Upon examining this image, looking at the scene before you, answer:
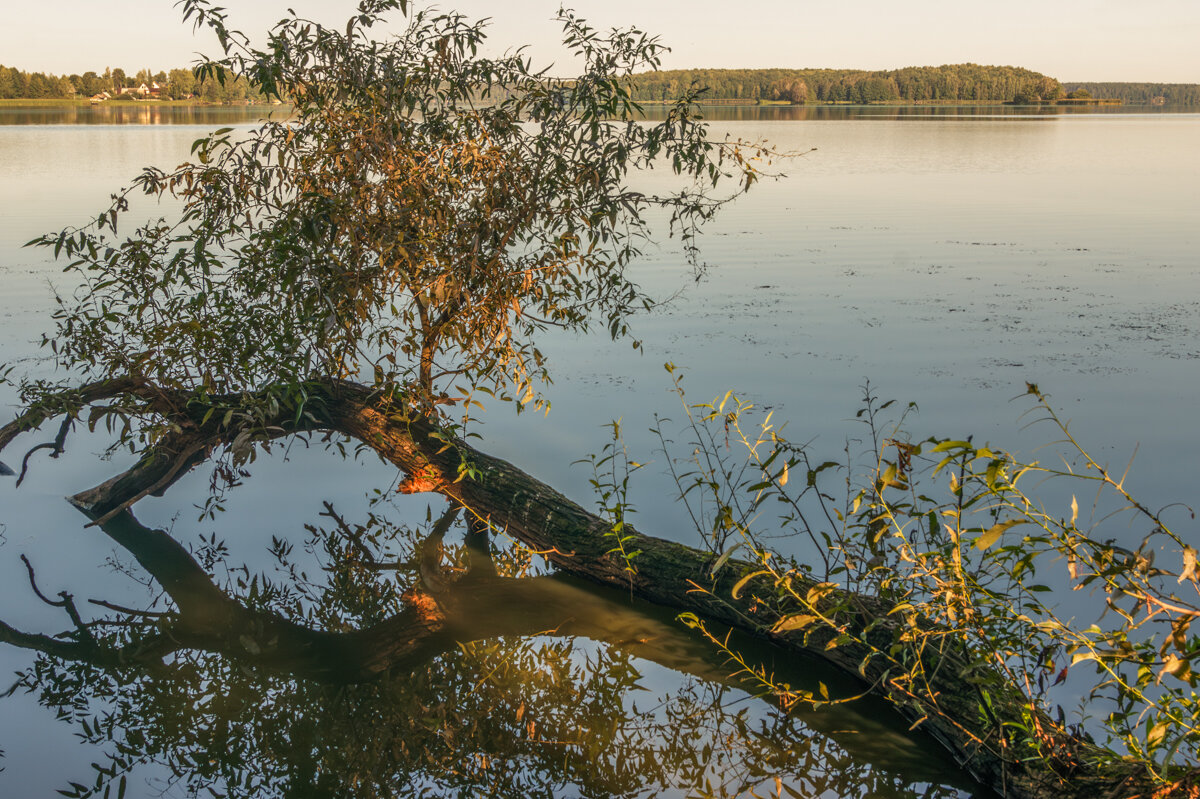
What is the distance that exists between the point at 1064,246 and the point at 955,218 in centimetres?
325

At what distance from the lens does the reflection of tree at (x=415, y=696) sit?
3.60 meters

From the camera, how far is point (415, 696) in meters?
4.15

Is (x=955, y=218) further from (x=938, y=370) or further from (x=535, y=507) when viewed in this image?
(x=535, y=507)

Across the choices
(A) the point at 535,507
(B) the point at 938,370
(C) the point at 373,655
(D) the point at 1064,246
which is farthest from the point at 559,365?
(D) the point at 1064,246

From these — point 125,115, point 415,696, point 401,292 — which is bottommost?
point 415,696

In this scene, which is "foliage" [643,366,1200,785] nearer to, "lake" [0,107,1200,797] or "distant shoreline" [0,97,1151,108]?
"lake" [0,107,1200,797]

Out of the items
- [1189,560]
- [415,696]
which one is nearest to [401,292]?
[415,696]

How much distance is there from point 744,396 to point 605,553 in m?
3.24

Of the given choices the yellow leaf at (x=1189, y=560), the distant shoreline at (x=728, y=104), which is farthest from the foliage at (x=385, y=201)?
the distant shoreline at (x=728, y=104)

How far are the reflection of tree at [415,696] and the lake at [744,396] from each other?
2 centimetres

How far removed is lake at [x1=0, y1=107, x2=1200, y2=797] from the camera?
374cm

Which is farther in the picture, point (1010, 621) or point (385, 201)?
point (385, 201)

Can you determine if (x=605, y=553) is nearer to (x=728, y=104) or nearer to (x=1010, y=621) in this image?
(x=1010, y=621)

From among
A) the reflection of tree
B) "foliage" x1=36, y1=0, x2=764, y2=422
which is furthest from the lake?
"foliage" x1=36, y1=0, x2=764, y2=422
